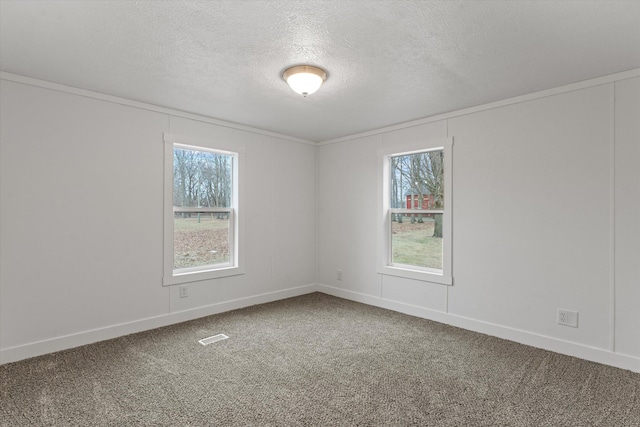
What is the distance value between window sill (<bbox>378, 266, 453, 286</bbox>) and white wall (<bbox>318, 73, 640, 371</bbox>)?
0.22 feet

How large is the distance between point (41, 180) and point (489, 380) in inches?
157

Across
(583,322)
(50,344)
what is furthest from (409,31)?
(50,344)

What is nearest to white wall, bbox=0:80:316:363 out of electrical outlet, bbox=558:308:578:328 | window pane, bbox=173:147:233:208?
window pane, bbox=173:147:233:208

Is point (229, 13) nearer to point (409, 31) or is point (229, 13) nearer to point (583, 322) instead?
point (409, 31)

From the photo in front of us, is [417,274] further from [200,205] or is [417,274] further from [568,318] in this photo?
[200,205]

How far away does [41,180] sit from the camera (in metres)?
3.01

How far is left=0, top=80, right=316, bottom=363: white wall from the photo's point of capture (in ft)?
9.46

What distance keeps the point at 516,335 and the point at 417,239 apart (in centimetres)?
146

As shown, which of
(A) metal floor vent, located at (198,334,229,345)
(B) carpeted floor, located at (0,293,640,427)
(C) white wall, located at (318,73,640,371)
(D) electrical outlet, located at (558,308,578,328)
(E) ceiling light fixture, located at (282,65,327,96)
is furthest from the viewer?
(A) metal floor vent, located at (198,334,229,345)

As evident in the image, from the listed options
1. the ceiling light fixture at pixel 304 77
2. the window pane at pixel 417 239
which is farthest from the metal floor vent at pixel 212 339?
the ceiling light fixture at pixel 304 77

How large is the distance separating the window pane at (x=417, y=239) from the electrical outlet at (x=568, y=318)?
1264 mm

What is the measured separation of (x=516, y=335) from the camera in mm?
3348

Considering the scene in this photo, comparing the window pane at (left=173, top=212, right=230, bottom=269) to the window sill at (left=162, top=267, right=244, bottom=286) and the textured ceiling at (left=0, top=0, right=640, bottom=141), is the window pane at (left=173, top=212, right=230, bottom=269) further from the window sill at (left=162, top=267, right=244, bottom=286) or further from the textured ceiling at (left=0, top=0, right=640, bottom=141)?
the textured ceiling at (left=0, top=0, right=640, bottom=141)

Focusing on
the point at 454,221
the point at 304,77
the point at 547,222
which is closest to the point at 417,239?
the point at 454,221
